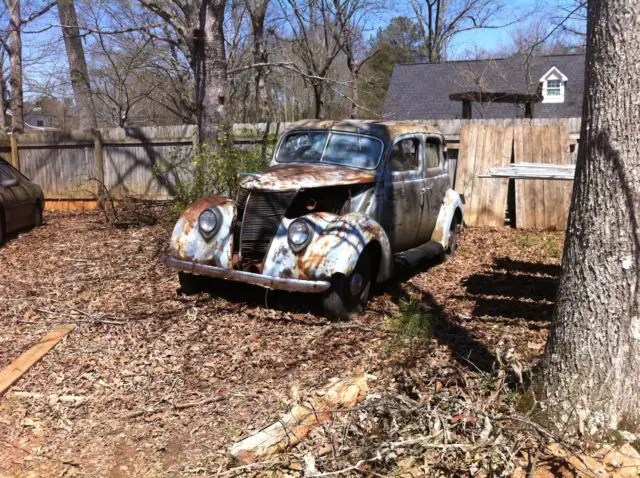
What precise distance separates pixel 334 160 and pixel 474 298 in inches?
84.8

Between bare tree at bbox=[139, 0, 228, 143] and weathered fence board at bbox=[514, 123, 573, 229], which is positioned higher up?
bare tree at bbox=[139, 0, 228, 143]

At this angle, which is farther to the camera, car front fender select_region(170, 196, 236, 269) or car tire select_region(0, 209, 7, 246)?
car tire select_region(0, 209, 7, 246)

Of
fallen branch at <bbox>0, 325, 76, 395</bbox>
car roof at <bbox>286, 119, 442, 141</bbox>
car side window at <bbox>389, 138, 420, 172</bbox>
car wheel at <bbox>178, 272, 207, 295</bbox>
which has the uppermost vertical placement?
car roof at <bbox>286, 119, 442, 141</bbox>

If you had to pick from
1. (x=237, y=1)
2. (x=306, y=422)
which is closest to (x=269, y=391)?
(x=306, y=422)

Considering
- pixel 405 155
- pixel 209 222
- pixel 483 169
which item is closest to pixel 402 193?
pixel 405 155

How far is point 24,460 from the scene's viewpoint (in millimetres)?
3807

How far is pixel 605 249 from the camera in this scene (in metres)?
3.30

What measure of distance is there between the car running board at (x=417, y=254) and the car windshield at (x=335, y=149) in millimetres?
1068

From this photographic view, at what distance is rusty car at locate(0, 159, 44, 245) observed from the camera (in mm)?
9500

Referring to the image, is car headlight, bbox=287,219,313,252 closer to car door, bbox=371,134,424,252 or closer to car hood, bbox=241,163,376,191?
car hood, bbox=241,163,376,191

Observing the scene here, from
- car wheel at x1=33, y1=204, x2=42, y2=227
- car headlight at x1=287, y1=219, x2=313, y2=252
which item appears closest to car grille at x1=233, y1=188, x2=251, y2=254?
car headlight at x1=287, y1=219, x2=313, y2=252

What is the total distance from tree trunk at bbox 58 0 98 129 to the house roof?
13.7 meters

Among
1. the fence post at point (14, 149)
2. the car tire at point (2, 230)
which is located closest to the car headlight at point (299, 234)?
the car tire at point (2, 230)

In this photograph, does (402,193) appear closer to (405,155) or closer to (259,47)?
(405,155)
